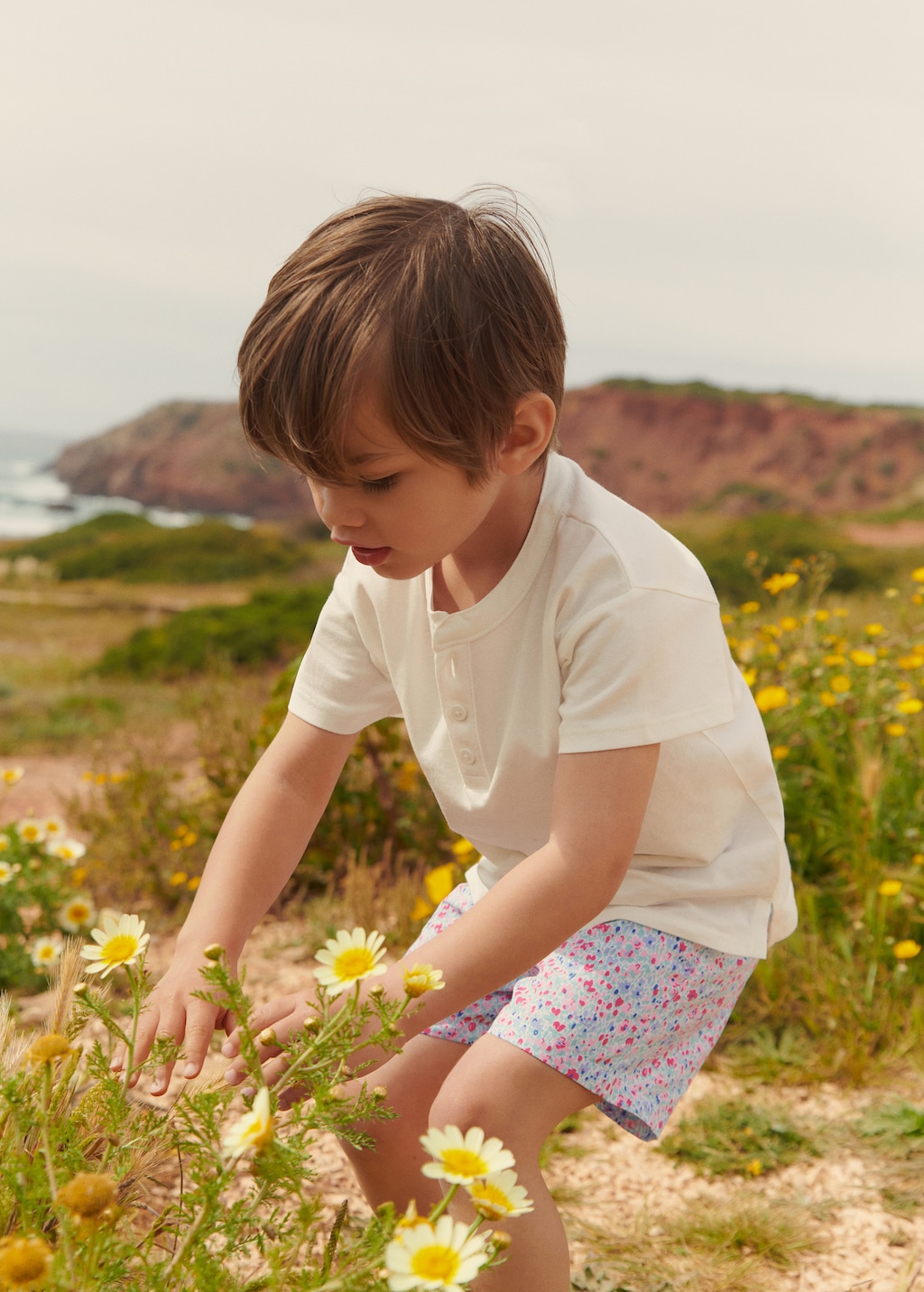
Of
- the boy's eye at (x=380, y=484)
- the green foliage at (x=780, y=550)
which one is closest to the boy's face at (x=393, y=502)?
the boy's eye at (x=380, y=484)

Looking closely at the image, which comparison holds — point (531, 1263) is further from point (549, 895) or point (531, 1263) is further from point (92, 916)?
point (92, 916)

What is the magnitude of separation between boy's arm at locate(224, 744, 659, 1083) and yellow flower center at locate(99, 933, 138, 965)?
173 mm

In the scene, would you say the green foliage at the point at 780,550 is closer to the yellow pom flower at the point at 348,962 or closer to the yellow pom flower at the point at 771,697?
the yellow pom flower at the point at 771,697

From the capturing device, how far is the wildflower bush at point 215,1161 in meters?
0.72

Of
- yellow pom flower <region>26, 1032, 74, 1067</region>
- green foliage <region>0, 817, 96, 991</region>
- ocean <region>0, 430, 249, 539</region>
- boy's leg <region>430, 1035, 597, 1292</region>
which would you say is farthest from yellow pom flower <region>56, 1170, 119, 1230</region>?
ocean <region>0, 430, 249, 539</region>

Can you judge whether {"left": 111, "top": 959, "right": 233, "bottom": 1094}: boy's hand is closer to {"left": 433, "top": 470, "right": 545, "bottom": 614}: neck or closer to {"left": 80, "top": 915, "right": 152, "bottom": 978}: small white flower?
{"left": 80, "top": 915, "right": 152, "bottom": 978}: small white flower

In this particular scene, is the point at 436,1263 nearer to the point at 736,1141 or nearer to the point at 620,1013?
the point at 620,1013

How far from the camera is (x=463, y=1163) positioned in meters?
0.79

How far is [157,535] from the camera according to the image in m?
27.5

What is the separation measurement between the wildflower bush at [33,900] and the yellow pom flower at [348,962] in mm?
1857

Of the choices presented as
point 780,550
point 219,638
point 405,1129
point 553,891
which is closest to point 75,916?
point 405,1129

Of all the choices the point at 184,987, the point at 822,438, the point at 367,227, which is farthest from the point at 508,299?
the point at 822,438

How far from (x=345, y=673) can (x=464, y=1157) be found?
36.8 inches

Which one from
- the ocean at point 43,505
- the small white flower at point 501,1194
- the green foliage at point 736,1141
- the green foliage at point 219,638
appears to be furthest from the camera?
the ocean at point 43,505
